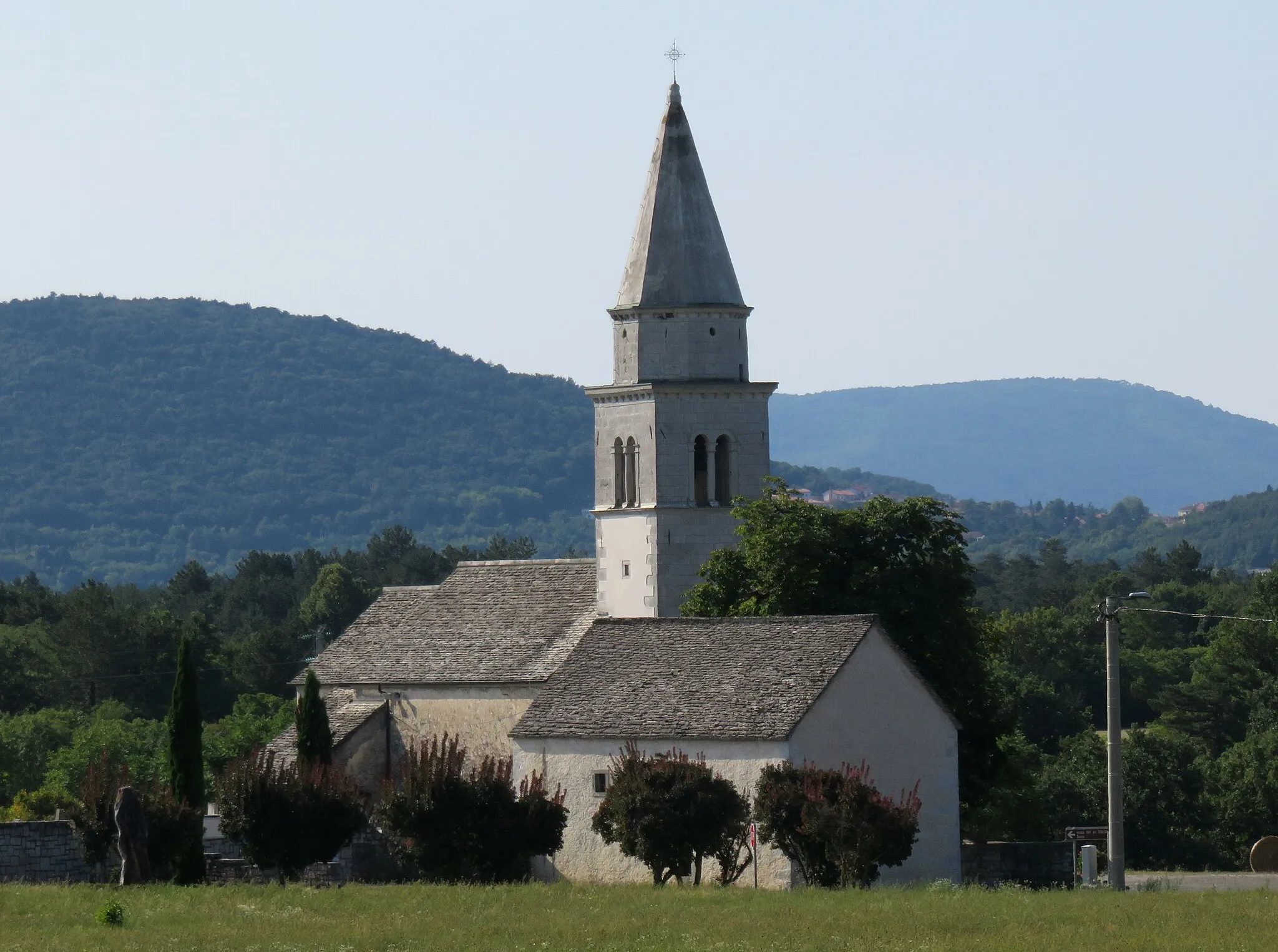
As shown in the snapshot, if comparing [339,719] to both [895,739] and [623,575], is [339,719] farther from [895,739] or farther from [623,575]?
[895,739]

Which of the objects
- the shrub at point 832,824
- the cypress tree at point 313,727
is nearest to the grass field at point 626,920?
the shrub at point 832,824

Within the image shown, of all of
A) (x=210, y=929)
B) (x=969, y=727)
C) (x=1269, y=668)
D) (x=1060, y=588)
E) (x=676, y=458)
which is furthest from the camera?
(x=1060, y=588)

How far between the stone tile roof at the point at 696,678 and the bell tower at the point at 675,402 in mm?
4432

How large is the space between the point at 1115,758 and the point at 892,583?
9.50 m

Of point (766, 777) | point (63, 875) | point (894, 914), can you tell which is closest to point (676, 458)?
point (766, 777)

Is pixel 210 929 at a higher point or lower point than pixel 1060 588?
lower

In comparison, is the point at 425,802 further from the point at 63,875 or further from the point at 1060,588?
the point at 1060,588

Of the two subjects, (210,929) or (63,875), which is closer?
(210,929)

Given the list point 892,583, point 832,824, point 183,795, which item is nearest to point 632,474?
point 892,583

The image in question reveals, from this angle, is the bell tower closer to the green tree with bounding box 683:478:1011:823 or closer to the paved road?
the green tree with bounding box 683:478:1011:823

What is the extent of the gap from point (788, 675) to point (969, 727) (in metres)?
6.38

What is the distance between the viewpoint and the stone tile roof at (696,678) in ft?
143

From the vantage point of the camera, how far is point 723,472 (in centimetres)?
5334

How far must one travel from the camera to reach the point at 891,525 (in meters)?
49.8
